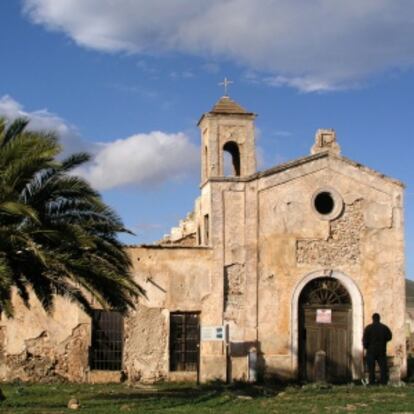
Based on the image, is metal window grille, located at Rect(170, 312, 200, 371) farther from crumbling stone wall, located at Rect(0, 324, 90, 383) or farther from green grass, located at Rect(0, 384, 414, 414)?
crumbling stone wall, located at Rect(0, 324, 90, 383)

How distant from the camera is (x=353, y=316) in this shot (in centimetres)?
2317

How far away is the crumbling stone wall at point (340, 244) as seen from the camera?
23297 millimetres

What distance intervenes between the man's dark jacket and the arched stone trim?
2.66 meters

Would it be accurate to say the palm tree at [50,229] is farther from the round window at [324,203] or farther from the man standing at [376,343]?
the round window at [324,203]

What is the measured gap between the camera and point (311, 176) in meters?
23.7

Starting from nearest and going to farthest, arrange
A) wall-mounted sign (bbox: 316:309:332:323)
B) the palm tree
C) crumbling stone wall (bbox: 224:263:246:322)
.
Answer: the palm tree, crumbling stone wall (bbox: 224:263:246:322), wall-mounted sign (bbox: 316:309:332:323)

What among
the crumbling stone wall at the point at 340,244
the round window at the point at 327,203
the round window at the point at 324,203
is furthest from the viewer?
the round window at the point at 324,203

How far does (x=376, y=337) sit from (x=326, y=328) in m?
3.04

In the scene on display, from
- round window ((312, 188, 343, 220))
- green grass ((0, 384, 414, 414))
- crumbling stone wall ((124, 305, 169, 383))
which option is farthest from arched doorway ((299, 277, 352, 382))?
crumbling stone wall ((124, 305, 169, 383))

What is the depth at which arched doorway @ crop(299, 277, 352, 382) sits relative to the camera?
2300 cm

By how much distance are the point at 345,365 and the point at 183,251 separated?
568 cm

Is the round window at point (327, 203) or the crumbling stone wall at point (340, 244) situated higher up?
the round window at point (327, 203)

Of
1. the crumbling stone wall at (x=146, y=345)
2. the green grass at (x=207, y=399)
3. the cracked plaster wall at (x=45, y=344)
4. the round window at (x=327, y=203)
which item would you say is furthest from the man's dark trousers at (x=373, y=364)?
the cracked plaster wall at (x=45, y=344)

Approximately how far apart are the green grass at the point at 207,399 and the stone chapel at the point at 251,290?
132cm
